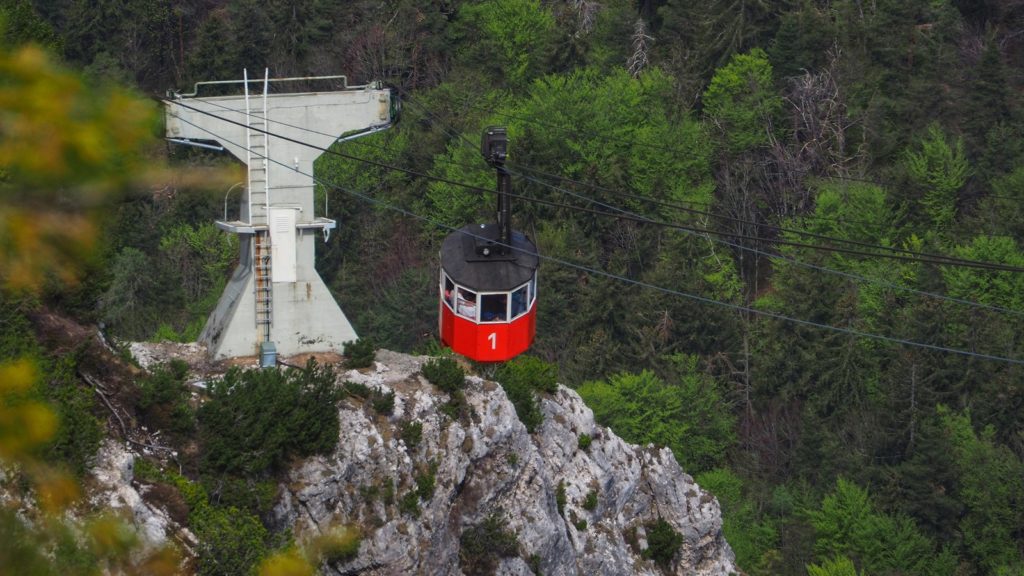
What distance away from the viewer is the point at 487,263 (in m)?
28.8

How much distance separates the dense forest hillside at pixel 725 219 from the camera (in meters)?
66.5

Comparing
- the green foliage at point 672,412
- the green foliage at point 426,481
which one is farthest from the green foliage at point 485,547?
the green foliage at point 672,412

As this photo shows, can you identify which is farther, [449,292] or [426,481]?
[449,292]

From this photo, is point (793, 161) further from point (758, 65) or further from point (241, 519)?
point (241, 519)

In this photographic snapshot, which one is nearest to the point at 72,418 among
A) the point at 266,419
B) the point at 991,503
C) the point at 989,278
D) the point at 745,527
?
the point at 266,419

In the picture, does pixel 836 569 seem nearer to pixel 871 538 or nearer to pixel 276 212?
pixel 871 538

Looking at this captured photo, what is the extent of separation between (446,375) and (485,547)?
3.28m

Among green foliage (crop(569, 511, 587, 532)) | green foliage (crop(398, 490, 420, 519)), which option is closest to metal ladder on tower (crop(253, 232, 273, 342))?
green foliage (crop(398, 490, 420, 519))

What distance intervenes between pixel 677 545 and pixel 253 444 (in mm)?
11923

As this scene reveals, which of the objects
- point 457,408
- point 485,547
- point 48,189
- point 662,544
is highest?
point 48,189

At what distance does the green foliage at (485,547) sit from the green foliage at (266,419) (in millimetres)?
Answer: 3789

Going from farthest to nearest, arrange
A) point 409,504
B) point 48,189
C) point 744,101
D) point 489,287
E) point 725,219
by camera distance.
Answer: point 744,101 < point 725,219 < point 489,287 < point 409,504 < point 48,189

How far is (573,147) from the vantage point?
75875 mm

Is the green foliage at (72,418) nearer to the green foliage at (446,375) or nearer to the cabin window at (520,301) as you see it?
the green foliage at (446,375)
